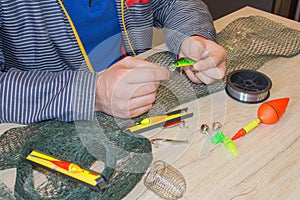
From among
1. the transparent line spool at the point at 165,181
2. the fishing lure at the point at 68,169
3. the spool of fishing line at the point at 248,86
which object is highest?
the fishing lure at the point at 68,169

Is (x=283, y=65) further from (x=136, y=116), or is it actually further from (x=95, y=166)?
(x=95, y=166)

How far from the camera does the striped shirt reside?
0.70 meters

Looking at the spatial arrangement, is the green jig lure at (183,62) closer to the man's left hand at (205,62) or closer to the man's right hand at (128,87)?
the man's left hand at (205,62)

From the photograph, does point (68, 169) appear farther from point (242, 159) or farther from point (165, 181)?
point (242, 159)

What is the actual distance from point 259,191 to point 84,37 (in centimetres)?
55

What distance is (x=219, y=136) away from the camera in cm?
68

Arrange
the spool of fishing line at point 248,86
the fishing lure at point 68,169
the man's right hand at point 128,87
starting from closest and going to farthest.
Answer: the fishing lure at point 68,169 → the man's right hand at point 128,87 → the spool of fishing line at point 248,86

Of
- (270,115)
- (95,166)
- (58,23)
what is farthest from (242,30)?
(95,166)

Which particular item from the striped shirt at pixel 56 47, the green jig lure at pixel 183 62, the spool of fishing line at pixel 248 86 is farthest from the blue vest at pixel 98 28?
the spool of fishing line at pixel 248 86

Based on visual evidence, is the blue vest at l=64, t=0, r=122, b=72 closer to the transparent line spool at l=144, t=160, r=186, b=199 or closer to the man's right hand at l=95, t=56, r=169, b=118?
the man's right hand at l=95, t=56, r=169, b=118

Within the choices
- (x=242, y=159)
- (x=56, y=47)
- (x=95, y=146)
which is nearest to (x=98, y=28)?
(x=56, y=47)

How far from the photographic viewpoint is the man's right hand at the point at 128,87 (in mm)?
668

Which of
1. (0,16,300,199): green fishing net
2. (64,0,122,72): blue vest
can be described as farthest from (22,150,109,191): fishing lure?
(64,0,122,72): blue vest

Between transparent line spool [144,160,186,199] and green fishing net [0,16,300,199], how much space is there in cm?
2
